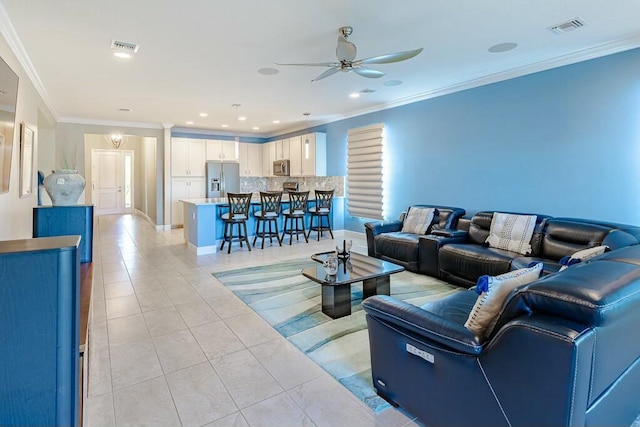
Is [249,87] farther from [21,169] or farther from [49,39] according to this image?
[21,169]

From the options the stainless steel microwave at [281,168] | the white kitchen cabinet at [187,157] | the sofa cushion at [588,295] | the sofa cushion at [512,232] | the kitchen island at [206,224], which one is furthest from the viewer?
the stainless steel microwave at [281,168]

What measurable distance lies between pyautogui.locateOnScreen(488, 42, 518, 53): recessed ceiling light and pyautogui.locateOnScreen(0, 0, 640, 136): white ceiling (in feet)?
0.33

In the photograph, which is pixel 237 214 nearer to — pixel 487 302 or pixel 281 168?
pixel 281 168

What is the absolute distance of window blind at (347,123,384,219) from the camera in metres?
6.34

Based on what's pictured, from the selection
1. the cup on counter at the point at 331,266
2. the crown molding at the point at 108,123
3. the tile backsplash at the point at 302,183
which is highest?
the crown molding at the point at 108,123

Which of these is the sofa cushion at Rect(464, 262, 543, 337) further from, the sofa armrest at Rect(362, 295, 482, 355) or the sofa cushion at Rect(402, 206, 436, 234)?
the sofa cushion at Rect(402, 206, 436, 234)

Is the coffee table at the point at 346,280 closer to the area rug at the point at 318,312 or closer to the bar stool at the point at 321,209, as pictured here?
the area rug at the point at 318,312

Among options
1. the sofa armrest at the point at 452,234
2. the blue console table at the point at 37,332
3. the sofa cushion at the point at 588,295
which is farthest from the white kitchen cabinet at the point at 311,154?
the blue console table at the point at 37,332

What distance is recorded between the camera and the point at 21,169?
343cm

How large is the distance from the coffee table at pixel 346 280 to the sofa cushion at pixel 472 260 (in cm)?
88

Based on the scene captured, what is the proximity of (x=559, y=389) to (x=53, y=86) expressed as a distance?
648 cm

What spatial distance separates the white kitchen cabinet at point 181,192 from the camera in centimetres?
843

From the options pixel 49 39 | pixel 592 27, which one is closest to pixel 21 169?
pixel 49 39

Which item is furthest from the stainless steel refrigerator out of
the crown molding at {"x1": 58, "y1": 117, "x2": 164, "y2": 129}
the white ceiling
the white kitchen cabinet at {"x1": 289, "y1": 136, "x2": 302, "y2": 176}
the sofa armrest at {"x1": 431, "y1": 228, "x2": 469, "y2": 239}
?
the sofa armrest at {"x1": 431, "y1": 228, "x2": 469, "y2": 239}
